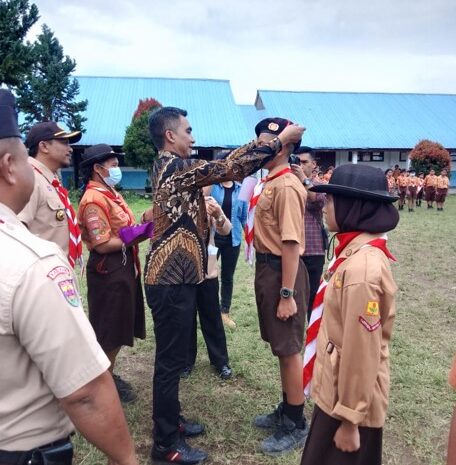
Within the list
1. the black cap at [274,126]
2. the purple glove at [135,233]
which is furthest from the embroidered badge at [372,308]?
the purple glove at [135,233]

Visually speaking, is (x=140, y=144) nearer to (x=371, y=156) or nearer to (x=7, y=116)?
(x=371, y=156)

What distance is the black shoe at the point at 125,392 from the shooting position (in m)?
3.80

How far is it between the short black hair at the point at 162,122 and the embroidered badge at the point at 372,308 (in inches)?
67.7

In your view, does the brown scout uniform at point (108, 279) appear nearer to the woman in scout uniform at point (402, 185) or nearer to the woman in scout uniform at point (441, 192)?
the woman in scout uniform at point (402, 185)

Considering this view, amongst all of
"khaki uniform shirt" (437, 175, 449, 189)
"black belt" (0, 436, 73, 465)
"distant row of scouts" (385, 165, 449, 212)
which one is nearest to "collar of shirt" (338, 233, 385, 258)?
"black belt" (0, 436, 73, 465)

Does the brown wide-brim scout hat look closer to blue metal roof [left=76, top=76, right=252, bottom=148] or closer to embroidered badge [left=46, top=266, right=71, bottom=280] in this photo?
embroidered badge [left=46, top=266, right=71, bottom=280]

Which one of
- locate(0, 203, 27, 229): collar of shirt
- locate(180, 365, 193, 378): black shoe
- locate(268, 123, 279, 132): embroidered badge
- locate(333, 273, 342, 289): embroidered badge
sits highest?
locate(268, 123, 279, 132): embroidered badge

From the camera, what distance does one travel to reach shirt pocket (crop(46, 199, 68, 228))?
3451 mm

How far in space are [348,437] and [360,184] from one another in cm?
112

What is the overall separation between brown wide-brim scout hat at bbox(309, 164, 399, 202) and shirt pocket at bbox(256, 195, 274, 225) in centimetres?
94

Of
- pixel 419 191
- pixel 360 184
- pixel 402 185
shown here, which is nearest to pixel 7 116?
pixel 360 184

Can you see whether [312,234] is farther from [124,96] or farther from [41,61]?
[124,96]

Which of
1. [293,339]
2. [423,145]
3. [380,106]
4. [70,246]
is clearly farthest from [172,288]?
[380,106]

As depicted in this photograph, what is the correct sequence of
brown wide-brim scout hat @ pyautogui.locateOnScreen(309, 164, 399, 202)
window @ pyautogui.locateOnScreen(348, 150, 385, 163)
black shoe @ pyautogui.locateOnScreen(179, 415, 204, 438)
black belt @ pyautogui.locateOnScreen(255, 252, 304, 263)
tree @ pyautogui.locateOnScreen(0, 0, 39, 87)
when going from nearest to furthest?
1. brown wide-brim scout hat @ pyautogui.locateOnScreen(309, 164, 399, 202)
2. black belt @ pyautogui.locateOnScreen(255, 252, 304, 263)
3. black shoe @ pyautogui.locateOnScreen(179, 415, 204, 438)
4. tree @ pyautogui.locateOnScreen(0, 0, 39, 87)
5. window @ pyautogui.locateOnScreen(348, 150, 385, 163)
